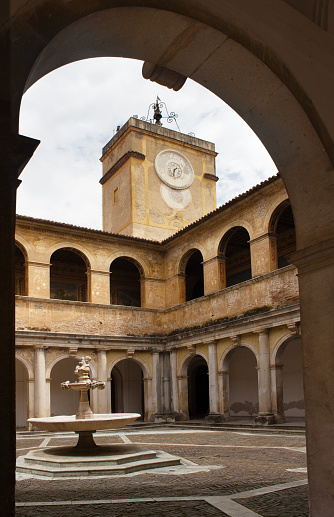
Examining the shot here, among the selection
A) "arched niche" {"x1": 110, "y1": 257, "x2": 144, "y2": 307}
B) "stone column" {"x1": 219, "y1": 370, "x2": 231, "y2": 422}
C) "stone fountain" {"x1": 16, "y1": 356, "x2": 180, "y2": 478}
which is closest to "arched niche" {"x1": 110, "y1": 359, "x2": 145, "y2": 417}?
"arched niche" {"x1": 110, "y1": 257, "x2": 144, "y2": 307}

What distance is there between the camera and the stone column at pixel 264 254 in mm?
17641

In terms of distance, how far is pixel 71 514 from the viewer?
5.61m

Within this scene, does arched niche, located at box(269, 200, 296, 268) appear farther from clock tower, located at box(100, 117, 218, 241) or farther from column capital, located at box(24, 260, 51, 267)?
column capital, located at box(24, 260, 51, 267)

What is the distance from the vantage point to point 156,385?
21906 millimetres

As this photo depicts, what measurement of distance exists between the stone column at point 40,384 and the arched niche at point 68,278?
5.86 metres

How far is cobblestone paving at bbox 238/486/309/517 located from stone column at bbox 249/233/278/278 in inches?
447

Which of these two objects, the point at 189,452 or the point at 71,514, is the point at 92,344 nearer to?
the point at 189,452

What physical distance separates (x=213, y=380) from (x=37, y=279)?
24.4 feet

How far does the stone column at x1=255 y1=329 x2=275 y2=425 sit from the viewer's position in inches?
664

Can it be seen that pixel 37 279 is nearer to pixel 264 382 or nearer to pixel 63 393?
pixel 63 393

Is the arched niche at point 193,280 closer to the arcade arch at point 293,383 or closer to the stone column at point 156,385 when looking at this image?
the stone column at point 156,385

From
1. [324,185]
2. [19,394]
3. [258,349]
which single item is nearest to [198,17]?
[324,185]

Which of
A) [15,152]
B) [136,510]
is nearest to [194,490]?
[136,510]

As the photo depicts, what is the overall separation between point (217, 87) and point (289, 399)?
18179 millimetres
